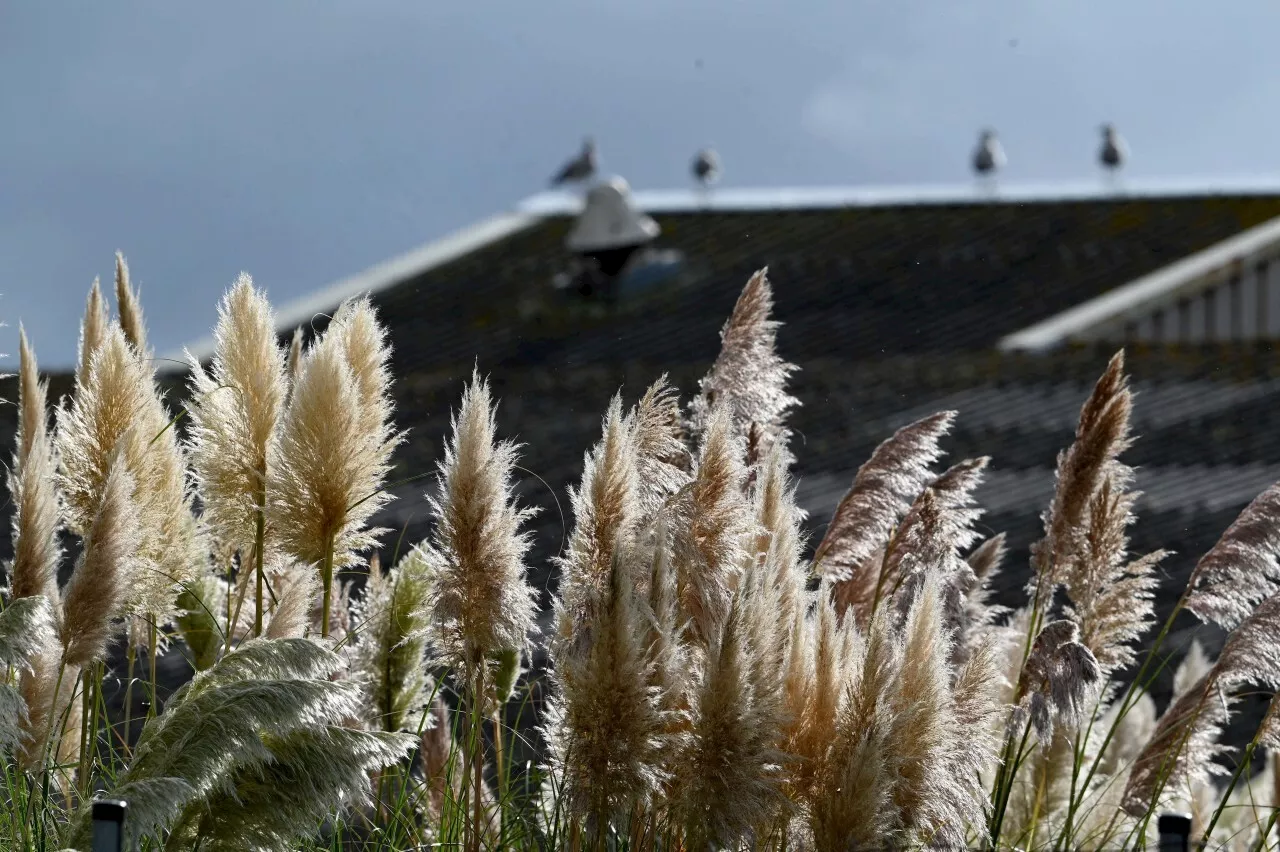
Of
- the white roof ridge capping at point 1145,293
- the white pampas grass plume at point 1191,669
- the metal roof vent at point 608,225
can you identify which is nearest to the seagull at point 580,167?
the metal roof vent at point 608,225

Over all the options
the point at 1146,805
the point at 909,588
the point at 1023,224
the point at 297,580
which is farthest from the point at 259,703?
the point at 1023,224

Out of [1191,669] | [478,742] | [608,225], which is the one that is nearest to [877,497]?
[478,742]

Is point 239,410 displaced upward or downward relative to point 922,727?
upward

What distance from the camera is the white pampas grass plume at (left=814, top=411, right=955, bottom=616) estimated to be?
3.28 m

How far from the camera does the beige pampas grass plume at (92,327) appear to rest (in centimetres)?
331

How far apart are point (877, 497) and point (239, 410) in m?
1.15

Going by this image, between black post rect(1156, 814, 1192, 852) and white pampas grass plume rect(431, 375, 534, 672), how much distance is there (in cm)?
101

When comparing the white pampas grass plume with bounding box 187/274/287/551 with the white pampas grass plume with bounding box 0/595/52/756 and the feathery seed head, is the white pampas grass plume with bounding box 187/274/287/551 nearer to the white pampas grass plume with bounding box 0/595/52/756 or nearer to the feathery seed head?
the feathery seed head

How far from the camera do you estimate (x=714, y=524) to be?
272 centimetres

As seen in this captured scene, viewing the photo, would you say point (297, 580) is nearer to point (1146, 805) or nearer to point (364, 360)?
point (364, 360)

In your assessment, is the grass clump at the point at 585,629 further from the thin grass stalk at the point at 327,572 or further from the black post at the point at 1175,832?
the black post at the point at 1175,832

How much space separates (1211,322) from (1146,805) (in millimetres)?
16644

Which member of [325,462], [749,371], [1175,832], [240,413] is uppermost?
[749,371]

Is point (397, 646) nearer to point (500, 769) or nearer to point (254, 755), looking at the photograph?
point (500, 769)
